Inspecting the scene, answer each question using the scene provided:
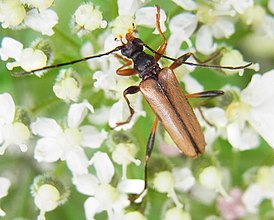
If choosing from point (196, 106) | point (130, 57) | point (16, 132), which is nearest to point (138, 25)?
point (130, 57)

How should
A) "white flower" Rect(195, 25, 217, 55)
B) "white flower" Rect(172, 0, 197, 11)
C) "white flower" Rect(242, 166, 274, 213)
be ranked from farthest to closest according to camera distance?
1. "white flower" Rect(242, 166, 274, 213)
2. "white flower" Rect(195, 25, 217, 55)
3. "white flower" Rect(172, 0, 197, 11)

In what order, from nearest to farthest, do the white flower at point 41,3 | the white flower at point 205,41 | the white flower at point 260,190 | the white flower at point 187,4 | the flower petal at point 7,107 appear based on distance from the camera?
the white flower at point 41,3, the flower petal at point 7,107, the white flower at point 187,4, the white flower at point 205,41, the white flower at point 260,190

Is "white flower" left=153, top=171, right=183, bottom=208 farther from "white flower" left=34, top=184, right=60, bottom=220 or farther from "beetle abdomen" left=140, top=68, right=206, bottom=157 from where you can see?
"white flower" left=34, top=184, right=60, bottom=220

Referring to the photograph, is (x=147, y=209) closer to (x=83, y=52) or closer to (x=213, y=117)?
(x=213, y=117)

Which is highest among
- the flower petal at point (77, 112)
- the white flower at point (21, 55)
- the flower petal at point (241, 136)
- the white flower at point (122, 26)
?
the white flower at point (122, 26)

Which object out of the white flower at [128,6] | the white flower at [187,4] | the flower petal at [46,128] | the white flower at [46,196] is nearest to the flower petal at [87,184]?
the white flower at [46,196]

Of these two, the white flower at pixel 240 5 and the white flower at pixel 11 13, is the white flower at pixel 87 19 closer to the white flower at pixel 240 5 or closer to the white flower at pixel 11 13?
the white flower at pixel 11 13

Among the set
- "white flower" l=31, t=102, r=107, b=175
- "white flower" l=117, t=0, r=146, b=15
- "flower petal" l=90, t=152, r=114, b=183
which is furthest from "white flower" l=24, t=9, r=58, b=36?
"flower petal" l=90, t=152, r=114, b=183

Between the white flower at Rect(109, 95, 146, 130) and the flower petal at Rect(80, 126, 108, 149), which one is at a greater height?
the white flower at Rect(109, 95, 146, 130)
